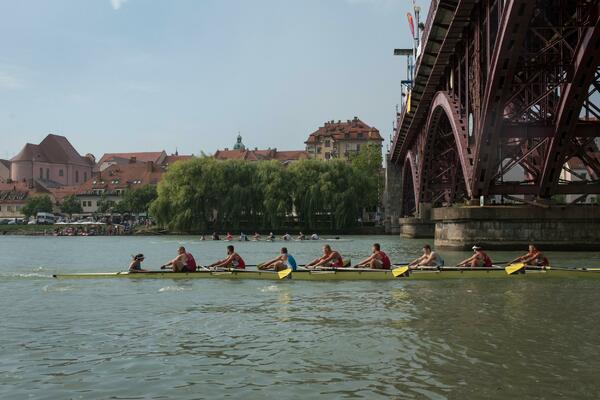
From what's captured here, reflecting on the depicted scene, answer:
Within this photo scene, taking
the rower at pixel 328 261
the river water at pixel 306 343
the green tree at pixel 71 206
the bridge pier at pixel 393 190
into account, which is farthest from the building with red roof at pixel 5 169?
the rower at pixel 328 261

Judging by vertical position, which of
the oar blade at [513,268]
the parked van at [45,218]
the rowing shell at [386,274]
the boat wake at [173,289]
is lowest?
the boat wake at [173,289]

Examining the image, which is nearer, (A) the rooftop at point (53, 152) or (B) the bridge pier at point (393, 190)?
(B) the bridge pier at point (393, 190)

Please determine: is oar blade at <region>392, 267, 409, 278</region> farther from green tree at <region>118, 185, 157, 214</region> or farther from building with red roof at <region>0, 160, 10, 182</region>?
building with red roof at <region>0, 160, 10, 182</region>

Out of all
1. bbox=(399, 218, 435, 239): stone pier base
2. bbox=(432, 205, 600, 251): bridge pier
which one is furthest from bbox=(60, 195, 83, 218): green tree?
bbox=(432, 205, 600, 251): bridge pier

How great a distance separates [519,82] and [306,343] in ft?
62.9

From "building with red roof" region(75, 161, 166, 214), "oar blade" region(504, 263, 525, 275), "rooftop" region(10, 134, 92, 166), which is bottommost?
"oar blade" region(504, 263, 525, 275)

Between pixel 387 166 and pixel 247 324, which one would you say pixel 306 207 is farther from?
pixel 247 324

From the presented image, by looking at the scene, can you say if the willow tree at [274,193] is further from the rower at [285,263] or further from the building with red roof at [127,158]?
the building with red roof at [127,158]

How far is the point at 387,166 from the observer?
90.9 m

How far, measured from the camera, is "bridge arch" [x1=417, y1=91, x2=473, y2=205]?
3300 cm

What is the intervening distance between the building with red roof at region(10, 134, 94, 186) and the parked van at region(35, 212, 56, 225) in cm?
2382

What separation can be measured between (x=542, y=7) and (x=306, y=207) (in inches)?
2210

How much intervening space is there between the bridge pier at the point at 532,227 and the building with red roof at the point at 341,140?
10483cm

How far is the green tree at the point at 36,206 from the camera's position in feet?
408
